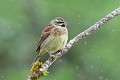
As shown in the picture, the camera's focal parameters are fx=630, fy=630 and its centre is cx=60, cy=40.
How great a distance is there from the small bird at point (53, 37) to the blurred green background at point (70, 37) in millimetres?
4580

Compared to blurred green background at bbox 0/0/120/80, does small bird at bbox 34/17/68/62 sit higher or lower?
lower

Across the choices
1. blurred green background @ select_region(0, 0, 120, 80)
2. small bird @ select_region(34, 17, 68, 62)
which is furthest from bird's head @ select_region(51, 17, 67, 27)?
blurred green background @ select_region(0, 0, 120, 80)

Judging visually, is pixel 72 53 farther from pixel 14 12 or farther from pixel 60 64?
pixel 14 12

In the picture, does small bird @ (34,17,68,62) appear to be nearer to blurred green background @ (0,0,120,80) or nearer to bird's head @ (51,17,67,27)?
bird's head @ (51,17,67,27)

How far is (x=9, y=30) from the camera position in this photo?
485 inches

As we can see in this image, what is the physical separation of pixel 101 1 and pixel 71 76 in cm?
235

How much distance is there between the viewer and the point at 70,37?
42.3 feet

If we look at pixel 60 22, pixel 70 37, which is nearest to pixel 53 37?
pixel 60 22

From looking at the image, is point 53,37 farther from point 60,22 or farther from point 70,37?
point 70,37

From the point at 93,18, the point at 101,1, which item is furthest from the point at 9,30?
the point at 101,1

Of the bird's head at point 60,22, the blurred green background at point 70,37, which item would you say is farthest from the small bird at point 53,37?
the blurred green background at point 70,37

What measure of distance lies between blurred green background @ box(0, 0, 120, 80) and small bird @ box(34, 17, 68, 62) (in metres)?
4.58

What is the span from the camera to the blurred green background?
13.0 m

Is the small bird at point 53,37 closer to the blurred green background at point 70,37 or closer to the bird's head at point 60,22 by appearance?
the bird's head at point 60,22
